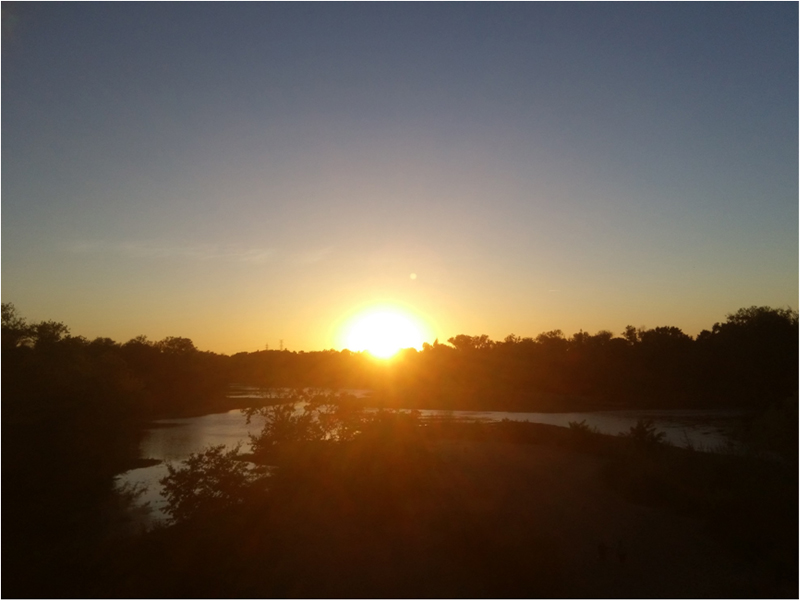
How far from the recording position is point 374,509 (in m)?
16.4

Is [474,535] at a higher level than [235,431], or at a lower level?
lower

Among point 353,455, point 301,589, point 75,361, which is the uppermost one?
point 75,361

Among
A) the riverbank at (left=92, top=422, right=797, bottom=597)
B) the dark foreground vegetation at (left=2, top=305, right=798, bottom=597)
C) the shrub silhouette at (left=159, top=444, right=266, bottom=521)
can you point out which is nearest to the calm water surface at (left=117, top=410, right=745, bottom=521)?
the dark foreground vegetation at (left=2, top=305, right=798, bottom=597)

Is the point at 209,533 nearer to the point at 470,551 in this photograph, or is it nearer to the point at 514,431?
the point at 470,551

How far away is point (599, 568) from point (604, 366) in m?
78.6

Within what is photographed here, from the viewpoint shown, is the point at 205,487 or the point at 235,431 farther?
the point at 235,431

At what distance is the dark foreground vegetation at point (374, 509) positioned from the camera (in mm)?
11641

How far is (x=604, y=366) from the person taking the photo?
3391 inches

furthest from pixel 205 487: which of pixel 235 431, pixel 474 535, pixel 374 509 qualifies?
pixel 235 431

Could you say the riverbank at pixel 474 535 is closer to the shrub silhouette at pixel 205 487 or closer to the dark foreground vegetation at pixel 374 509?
the dark foreground vegetation at pixel 374 509

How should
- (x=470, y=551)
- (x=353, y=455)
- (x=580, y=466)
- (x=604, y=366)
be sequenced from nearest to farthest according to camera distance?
1. (x=470, y=551)
2. (x=353, y=455)
3. (x=580, y=466)
4. (x=604, y=366)

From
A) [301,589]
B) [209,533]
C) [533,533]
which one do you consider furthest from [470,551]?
[209,533]

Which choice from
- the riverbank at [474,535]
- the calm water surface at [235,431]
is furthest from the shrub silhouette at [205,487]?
the calm water surface at [235,431]

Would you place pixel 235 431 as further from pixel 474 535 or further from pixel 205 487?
pixel 474 535
